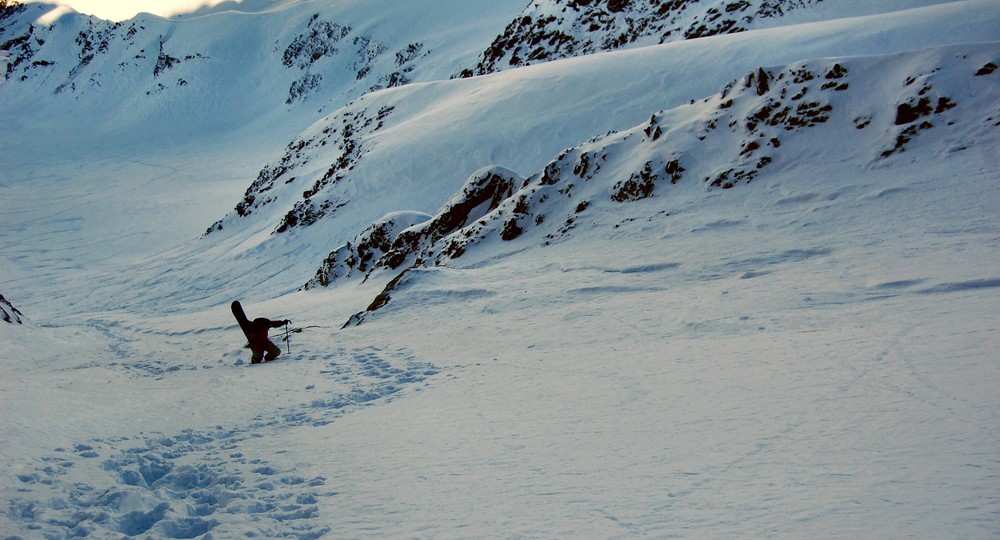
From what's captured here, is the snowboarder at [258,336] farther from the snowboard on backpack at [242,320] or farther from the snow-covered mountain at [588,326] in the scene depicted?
the snow-covered mountain at [588,326]

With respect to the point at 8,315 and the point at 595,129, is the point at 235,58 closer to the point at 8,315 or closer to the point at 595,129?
the point at 595,129

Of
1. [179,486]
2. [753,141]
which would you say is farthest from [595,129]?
[179,486]

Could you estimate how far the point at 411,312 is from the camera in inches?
456

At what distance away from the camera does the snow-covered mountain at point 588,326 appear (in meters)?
4.12

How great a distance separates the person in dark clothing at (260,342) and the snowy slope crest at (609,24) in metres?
35.9

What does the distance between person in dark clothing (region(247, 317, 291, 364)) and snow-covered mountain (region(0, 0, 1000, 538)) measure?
543 millimetres

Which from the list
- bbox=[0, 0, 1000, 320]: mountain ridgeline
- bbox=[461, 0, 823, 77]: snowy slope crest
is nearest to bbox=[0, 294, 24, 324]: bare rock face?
bbox=[0, 0, 1000, 320]: mountain ridgeline

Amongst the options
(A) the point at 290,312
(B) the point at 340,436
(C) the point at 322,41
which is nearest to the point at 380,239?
(A) the point at 290,312

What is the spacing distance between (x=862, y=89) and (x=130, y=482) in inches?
631

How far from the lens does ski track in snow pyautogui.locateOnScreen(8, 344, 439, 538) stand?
168 inches

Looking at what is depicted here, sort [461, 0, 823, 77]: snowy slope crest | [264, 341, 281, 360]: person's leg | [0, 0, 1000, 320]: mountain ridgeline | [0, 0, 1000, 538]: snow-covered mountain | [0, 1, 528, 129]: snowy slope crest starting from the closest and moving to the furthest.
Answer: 1. [0, 0, 1000, 538]: snow-covered mountain
2. [264, 341, 281, 360]: person's leg
3. [0, 0, 1000, 320]: mountain ridgeline
4. [461, 0, 823, 77]: snowy slope crest
5. [0, 1, 528, 129]: snowy slope crest

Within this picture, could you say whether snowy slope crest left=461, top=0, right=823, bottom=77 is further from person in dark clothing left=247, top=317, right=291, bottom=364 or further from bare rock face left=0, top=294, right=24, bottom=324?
bare rock face left=0, top=294, right=24, bottom=324

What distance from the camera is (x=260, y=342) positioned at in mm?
9734

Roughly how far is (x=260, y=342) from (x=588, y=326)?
4.75 m
